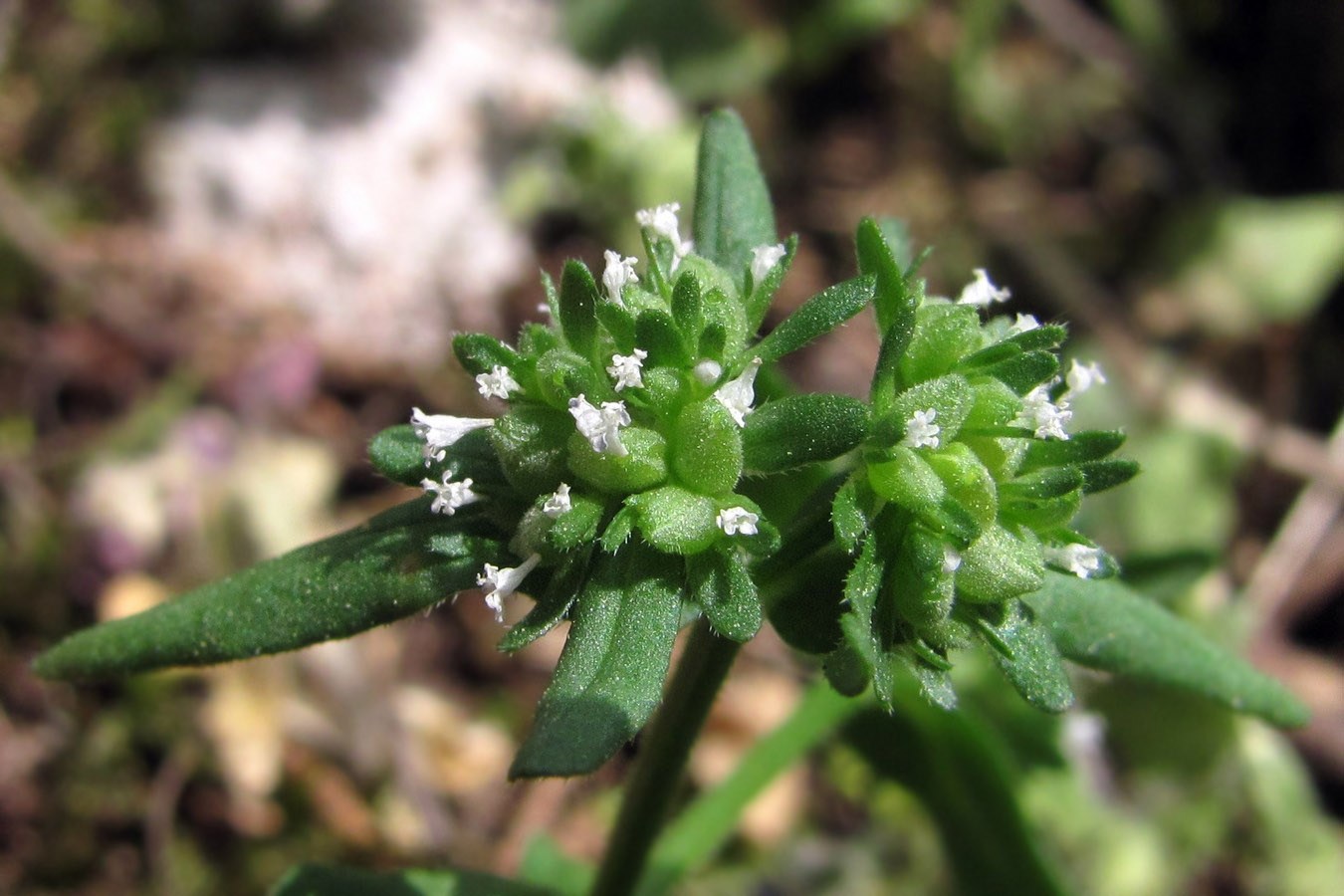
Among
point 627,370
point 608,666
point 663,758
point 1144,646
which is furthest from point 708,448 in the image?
point 1144,646

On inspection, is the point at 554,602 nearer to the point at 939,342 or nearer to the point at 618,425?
the point at 618,425

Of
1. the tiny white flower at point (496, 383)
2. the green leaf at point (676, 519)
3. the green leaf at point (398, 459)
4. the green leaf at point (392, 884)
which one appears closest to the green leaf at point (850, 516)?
the green leaf at point (676, 519)

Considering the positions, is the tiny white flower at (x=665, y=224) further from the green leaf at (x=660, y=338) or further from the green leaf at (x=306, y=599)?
the green leaf at (x=306, y=599)

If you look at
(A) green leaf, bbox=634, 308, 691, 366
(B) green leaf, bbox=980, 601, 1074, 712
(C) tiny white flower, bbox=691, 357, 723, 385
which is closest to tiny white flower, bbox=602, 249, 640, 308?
(A) green leaf, bbox=634, 308, 691, 366

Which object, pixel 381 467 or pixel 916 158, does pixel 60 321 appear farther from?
pixel 916 158

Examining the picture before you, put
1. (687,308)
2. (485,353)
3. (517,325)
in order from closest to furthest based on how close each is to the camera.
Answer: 1. (687,308)
2. (485,353)
3. (517,325)

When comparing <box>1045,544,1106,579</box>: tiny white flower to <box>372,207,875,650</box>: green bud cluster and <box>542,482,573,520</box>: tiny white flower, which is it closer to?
<box>372,207,875,650</box>: green bud cluster
